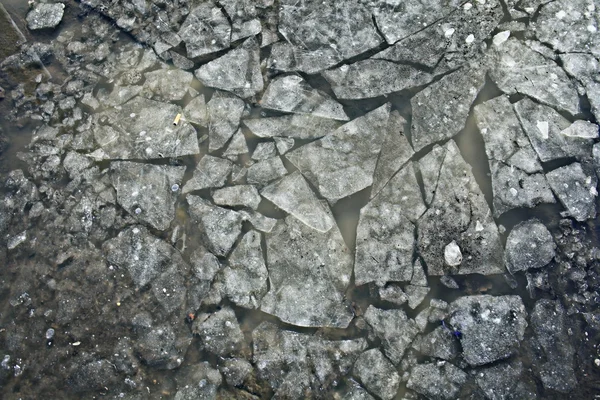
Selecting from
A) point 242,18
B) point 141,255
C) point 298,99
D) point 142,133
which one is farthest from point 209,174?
point 242,18

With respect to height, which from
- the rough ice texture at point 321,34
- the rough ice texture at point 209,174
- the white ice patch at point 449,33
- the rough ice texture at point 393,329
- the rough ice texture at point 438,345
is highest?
the rough ice texture at point 321,34

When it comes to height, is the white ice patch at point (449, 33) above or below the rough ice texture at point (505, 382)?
above

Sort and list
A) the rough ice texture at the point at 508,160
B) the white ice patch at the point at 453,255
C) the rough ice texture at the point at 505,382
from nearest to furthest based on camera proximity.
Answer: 1. the rough ice texture at the point at 505,382
2. the white ice patch at the point at 453,255
3. the rough ice texture at the point at 508,160

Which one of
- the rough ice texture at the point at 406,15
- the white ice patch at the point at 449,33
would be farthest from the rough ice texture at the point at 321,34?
the white ice patch at the point at 449,33

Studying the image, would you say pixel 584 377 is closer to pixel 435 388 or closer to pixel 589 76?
pixel 435 388

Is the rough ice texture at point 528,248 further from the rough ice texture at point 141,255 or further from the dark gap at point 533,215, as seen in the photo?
the rough ice texture at point 141,255

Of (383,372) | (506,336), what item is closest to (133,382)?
A: (383,372)
